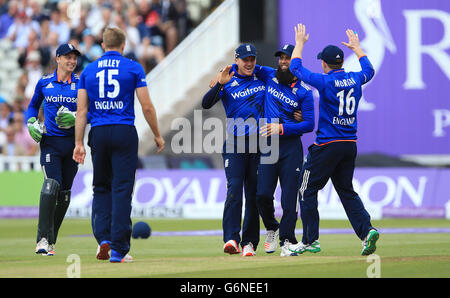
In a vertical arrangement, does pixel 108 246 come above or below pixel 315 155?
below

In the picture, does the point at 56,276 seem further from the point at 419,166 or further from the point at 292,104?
the point at 419,166

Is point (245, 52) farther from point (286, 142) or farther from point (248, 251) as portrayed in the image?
point (248, 251)

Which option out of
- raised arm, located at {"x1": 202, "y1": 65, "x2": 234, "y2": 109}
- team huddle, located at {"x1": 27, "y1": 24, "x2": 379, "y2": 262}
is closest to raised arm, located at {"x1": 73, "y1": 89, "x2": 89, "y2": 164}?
team huddle, located at {"x1": 27, "y1": 24, "x2": 379, "y2": 262}

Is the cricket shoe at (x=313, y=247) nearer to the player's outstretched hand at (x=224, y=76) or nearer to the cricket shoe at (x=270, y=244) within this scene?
the cricket shoe at (x=270, y=244)

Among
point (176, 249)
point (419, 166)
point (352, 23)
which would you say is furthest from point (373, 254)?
point (352, 23)

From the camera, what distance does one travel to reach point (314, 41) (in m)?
21.6

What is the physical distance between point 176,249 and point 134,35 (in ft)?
45.6

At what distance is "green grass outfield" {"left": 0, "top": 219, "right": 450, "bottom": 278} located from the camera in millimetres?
8859

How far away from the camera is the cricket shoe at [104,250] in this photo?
10117mm

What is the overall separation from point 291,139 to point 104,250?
255 cm

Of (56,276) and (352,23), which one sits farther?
(352,23)

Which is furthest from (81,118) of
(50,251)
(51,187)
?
(50,251)

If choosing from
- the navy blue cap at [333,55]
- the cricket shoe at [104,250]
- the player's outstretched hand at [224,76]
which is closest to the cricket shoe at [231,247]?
the cricket shoe at [104,250]

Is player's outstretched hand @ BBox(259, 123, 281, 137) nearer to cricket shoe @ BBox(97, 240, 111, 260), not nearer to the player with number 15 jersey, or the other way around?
the player with number 15 jersey
